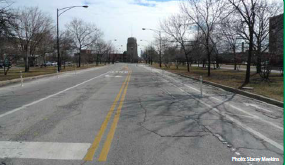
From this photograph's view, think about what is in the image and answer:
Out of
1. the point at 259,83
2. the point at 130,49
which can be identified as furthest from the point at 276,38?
the point at 130,49

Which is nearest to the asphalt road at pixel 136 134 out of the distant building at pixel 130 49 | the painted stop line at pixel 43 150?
the painted stop line at pixel 43 150

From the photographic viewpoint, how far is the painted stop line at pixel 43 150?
4199 millimetres

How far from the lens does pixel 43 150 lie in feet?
14.7

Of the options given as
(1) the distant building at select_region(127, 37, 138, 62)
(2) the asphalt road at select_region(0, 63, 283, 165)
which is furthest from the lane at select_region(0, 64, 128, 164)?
(1) the distant building at select_region(127, 37, 138, 62)

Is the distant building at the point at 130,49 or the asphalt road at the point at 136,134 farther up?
the distant building at the point at 130,49

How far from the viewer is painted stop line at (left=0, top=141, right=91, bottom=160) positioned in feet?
13.8

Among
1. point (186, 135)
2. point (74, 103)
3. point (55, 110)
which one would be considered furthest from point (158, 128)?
point (74, 103)

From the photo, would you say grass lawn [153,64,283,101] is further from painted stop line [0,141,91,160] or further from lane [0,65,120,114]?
lane [0,65,120,114]

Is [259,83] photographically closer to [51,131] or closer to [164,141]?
[164,141]

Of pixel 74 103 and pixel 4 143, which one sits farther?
pixel 74 103

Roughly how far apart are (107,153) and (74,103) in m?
5.47

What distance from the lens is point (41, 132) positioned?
5.57m

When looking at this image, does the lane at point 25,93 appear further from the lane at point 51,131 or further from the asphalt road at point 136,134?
the lane at point 51,131

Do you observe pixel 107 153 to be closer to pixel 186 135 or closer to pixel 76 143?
pixel 76 143
